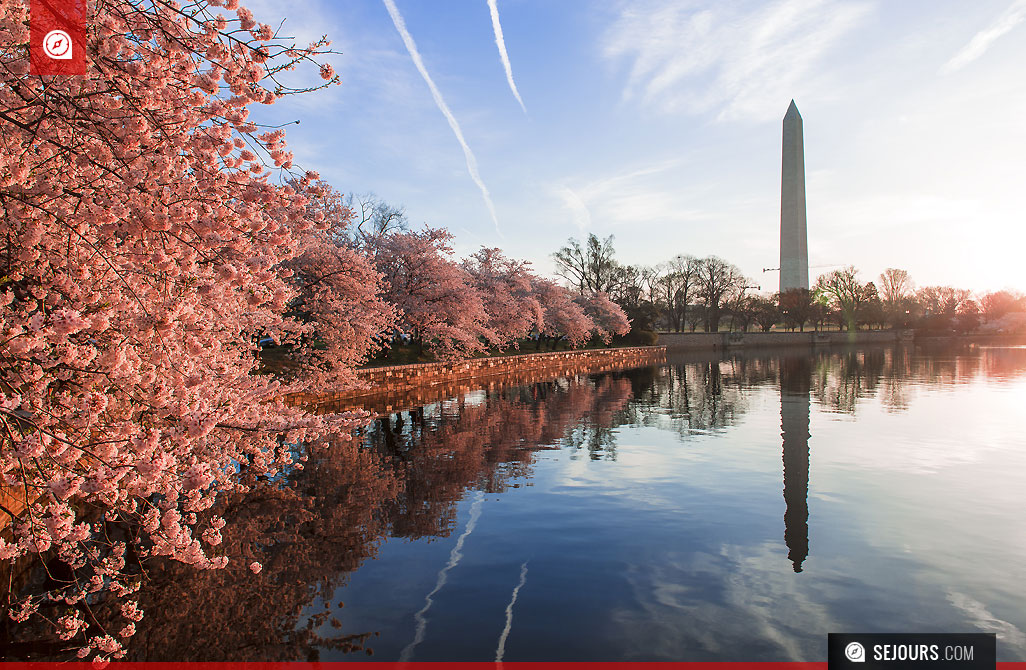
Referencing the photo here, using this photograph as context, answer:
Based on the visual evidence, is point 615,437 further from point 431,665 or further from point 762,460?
point 431,665

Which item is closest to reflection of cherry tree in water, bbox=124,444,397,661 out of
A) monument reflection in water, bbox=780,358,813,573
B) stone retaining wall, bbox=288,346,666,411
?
monument reflection in water, bbox=780,358,813,573

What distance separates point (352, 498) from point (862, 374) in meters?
29.8

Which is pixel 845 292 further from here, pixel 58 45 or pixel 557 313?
pixel 58 45

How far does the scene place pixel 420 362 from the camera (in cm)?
2895

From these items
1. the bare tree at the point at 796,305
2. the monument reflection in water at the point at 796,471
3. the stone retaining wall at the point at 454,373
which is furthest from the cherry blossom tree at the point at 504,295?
the bare tree at the point at 796,305

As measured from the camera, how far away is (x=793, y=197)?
63.3m

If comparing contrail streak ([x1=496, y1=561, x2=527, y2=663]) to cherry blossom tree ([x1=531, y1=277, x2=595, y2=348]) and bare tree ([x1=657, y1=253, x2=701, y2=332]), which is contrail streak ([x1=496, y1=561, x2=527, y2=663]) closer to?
cherry blossom tree ([x1=531, y1=277, x2=595, y2=348])

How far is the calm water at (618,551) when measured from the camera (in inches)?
201

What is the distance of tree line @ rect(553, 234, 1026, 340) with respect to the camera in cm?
6875

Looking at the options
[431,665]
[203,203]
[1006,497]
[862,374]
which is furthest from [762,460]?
[862,374]

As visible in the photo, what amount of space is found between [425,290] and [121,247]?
25.4 metres

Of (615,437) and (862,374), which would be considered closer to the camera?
(615,437)

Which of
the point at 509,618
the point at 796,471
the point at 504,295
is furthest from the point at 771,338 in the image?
the point at 509,618

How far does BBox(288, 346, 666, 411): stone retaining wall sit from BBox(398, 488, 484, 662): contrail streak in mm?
10282
